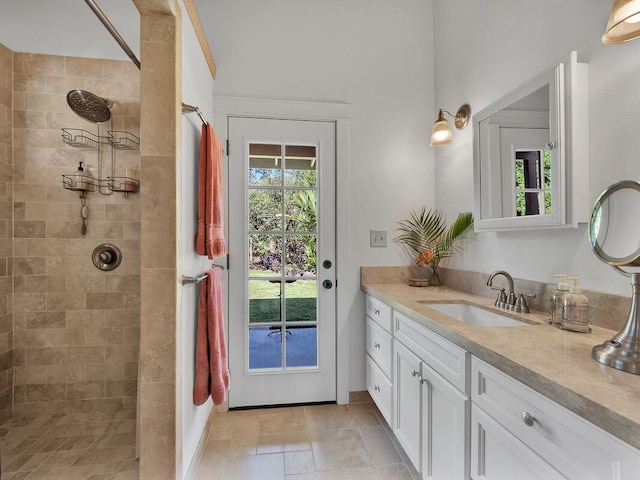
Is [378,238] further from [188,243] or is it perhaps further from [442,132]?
[188,243]

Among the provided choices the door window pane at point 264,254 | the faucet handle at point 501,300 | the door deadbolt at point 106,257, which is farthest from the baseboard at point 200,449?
the faucet handle at point 501,300

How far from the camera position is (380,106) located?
7.59 ft

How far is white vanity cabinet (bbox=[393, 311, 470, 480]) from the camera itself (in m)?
1.10

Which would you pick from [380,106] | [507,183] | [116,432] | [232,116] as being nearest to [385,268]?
[507,183]

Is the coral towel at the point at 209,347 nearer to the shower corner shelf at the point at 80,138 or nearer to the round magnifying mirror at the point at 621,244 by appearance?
the shower corner shelf at the point at 80,138

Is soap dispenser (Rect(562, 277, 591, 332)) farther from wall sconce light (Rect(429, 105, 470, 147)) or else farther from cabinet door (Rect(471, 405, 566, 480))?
wall sconce light (Rect(429, 105, 470, 147))

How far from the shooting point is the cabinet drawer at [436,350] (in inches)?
42.7

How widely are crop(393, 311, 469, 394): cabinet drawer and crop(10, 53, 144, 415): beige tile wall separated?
1831 millimetres

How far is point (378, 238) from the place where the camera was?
229cm

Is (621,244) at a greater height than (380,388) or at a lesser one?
greater

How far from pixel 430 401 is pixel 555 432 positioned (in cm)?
65

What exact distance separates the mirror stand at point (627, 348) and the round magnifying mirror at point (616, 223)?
138 millimetres

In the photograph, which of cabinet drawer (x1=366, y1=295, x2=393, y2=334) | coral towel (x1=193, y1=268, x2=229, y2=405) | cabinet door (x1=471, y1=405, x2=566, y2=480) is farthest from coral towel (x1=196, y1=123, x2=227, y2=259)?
cabinet door (x1=471, y1=405, x2=566, y2=480)

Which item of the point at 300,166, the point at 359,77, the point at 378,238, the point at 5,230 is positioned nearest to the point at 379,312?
the point at 378,238
